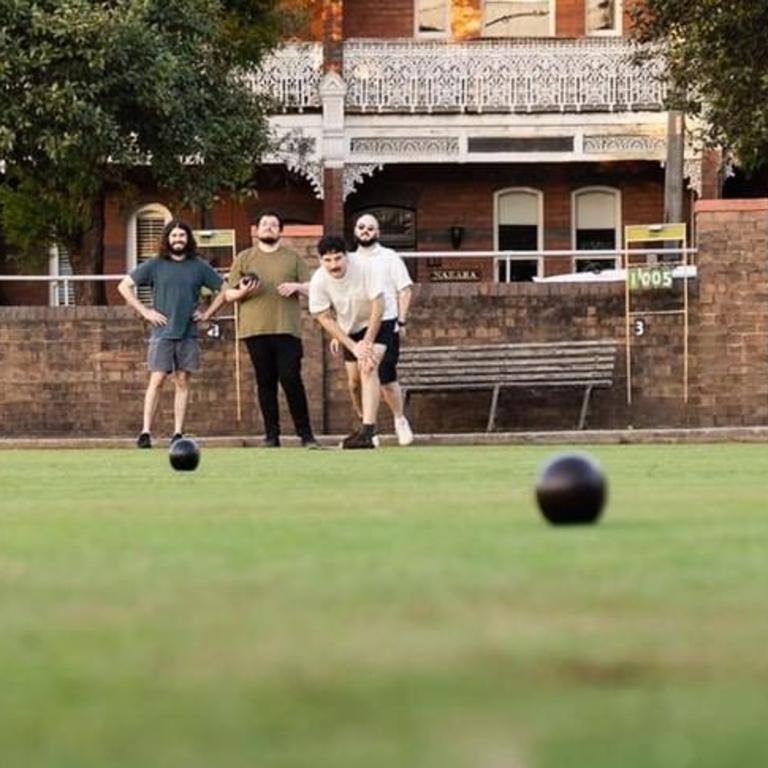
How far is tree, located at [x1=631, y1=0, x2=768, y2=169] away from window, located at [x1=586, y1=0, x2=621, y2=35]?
971 cm

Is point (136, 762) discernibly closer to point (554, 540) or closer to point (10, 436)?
point (554, 540)

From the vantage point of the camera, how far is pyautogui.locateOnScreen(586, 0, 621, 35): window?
39.1m

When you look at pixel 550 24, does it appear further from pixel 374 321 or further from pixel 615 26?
pixel 374 321

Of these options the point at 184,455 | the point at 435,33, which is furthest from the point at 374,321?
the point at 435,33

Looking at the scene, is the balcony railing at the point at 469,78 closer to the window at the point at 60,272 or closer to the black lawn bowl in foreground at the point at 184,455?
the window at the point at 60,272

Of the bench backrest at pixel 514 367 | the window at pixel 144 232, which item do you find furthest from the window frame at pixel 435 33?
the bench backrest at pixel 514 367

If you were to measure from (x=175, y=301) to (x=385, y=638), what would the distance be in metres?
15.5

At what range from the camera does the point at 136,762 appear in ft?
10.9

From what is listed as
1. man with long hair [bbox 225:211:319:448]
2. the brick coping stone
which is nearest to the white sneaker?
man with long hair [bbox 225:211:319:448]

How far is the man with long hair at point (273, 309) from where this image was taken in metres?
20.4

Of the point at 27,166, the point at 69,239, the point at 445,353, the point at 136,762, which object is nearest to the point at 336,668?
the point at 136,762

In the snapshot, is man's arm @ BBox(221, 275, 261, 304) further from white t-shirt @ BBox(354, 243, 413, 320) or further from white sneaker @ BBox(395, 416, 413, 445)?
white sneaker @ BBox(395, 416, 413, 445)

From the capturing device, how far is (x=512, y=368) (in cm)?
2733

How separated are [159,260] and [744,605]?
15407 millimetres
